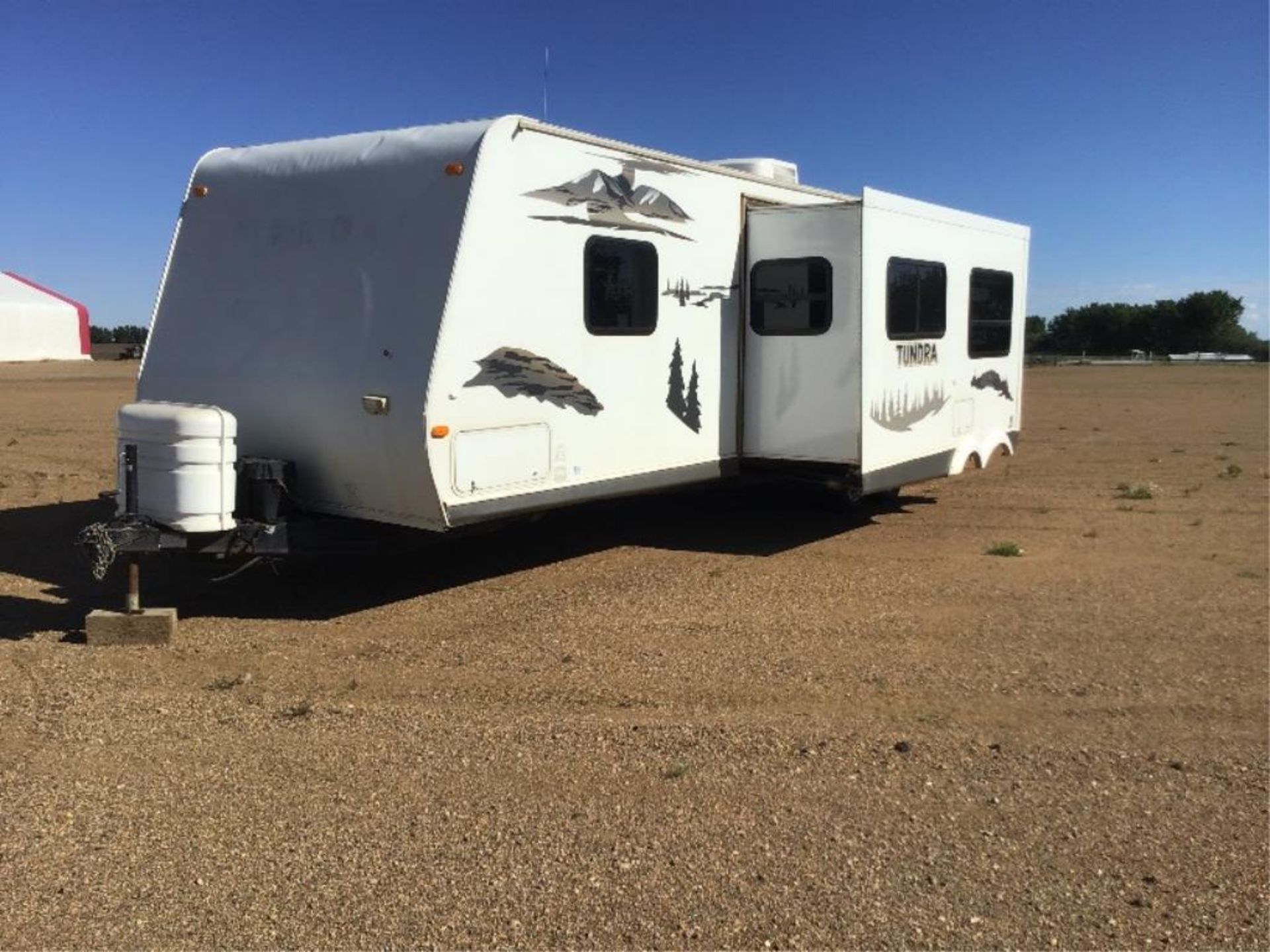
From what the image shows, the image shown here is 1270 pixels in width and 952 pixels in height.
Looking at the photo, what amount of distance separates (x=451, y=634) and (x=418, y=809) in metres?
2.42

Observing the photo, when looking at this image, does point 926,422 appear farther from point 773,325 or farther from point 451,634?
point 451,634

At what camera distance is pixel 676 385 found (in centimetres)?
796

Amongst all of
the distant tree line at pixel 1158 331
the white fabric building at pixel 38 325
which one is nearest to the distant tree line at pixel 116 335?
the white fabric building at pixel 38 325

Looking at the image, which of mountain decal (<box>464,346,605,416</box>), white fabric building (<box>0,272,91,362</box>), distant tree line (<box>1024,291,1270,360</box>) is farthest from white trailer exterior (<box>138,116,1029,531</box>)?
distant tree line (<box>1024,291,1270,360</box>)

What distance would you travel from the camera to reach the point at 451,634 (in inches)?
253

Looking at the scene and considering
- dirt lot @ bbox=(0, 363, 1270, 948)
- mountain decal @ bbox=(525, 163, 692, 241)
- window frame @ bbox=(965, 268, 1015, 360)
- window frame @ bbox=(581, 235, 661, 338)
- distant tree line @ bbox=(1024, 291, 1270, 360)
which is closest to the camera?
dirt lot @ bbox=(0, 363, 1270, 948)

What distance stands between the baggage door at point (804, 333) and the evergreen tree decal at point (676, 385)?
0.86 m

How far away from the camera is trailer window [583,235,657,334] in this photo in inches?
279

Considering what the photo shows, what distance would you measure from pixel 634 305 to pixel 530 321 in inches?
42.9

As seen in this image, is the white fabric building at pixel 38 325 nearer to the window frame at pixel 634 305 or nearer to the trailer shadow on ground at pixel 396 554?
the trailer shadow on ground at pixel 396 554

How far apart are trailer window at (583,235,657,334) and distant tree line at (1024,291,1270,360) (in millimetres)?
73131

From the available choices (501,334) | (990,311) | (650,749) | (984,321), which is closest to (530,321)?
(501,334)

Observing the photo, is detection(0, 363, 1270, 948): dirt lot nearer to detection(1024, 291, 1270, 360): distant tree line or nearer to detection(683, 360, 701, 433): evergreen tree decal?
detection(683, 360, 701, 433): evergreen tree decal

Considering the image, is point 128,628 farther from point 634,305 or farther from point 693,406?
point 693,406
